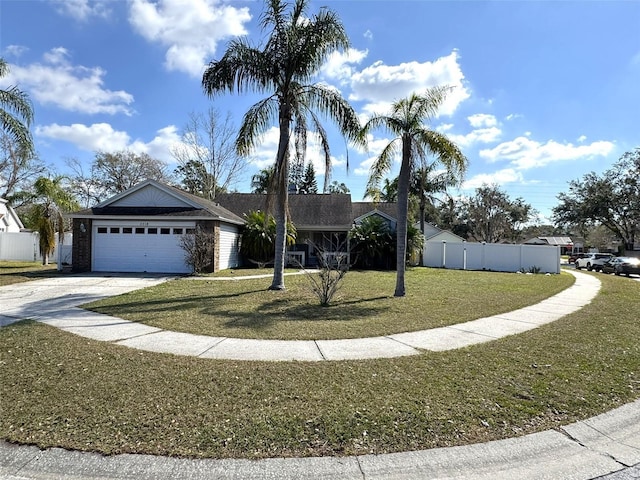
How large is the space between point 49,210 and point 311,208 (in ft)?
46.9

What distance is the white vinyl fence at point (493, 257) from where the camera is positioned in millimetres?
21484

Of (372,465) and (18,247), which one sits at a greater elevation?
(18,247)

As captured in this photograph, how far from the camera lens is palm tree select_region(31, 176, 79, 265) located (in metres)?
17.8

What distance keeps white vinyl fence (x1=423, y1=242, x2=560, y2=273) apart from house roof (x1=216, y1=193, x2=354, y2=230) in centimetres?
603

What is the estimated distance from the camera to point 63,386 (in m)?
3.93

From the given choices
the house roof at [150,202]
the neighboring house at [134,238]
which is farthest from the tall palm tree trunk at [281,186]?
the house roof at [150,202]

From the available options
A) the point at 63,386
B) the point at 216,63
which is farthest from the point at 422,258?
the point at 63,386

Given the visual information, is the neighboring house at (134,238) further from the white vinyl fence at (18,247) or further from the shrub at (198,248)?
the white vinyl fence at (18,247)

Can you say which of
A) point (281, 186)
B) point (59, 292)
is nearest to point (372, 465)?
point (281, 186)

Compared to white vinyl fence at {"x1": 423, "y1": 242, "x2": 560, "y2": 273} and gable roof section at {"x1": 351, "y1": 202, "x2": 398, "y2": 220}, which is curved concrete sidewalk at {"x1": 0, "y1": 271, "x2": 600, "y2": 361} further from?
gable roof section at {"x1": 351, "y1": 202, "x2": 398, "y2": 220}

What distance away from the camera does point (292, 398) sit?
373 centimetres

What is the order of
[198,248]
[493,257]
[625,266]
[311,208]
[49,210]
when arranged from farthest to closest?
1. [311,208]
2. [625,266]
3. [493,257]
4. [49,210]
5. [198,248]

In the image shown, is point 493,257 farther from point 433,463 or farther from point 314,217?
point 433,463

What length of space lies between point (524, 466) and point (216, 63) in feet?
38.3
